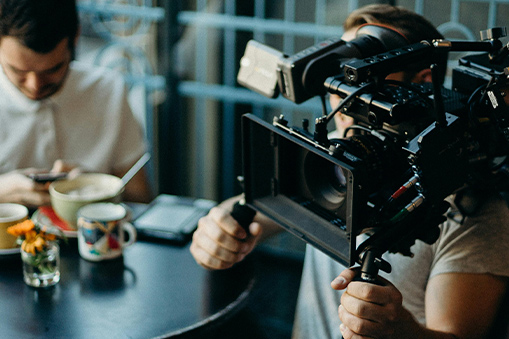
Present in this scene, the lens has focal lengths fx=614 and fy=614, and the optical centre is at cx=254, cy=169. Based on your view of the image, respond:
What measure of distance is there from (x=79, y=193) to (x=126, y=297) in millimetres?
374

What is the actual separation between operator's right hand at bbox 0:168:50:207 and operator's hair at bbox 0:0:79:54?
0.34 m

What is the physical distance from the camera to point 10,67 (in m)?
1.65

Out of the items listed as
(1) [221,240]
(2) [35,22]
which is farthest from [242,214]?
(2) [35,22]

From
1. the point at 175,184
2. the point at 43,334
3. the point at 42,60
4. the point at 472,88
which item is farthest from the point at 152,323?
the point at 175,184

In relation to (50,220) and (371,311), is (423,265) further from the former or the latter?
(50,220)

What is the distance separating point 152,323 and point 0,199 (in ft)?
2.39

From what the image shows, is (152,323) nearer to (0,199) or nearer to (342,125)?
(342,125)

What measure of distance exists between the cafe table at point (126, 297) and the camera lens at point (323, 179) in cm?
27

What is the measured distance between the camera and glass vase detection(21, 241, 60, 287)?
1.15 meters

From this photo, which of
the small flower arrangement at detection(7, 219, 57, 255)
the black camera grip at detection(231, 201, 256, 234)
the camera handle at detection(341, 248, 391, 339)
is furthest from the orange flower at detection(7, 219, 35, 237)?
the camera handle at detection(341, 248, 391, 339)

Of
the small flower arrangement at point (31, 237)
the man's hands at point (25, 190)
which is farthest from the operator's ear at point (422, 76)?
the man's hands at point (25, 190)

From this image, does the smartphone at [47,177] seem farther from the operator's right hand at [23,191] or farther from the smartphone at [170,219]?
the smartphone at [170,219]

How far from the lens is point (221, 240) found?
1209 millimetres

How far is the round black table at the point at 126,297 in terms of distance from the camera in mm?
1050
